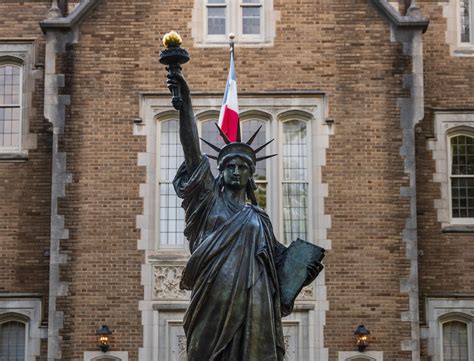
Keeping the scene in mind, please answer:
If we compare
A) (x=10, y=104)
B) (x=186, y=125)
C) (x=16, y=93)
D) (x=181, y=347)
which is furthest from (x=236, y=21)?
(x=186, y=125)

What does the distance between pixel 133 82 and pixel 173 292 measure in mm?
3480

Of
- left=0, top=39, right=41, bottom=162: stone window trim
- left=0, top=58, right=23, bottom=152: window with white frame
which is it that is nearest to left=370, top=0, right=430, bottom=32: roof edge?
left=0, top=39, right=41, bottom=162: stone window trim

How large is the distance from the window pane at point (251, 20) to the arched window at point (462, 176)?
3832mm

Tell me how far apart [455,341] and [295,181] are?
3.77 metres

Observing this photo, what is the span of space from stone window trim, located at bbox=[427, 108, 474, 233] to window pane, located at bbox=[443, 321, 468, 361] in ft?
5.41

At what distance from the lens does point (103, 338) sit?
1678cm

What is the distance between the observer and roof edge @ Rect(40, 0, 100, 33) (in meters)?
17.8

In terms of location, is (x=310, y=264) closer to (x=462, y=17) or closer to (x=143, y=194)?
(x=143, y=194)

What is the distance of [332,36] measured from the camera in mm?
17938

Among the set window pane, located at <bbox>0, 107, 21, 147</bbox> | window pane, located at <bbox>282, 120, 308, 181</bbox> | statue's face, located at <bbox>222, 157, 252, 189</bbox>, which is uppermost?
window pane, located at <bbox>0, 107, 21, 147</bbox>

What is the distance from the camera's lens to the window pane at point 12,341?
59.2ft

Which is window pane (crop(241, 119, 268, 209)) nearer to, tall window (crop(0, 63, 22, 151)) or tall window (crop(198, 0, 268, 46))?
tall window (crop(198, 0, 268, 46))

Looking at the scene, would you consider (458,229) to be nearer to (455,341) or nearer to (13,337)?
(455,341)

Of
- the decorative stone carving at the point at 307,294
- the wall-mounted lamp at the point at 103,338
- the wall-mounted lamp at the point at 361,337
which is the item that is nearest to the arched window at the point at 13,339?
the wall-mounted lamp at the point at 103,338
